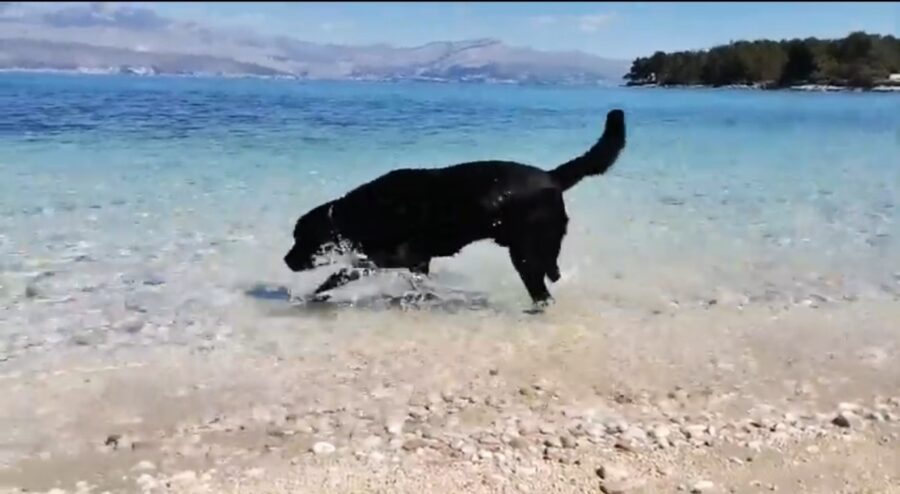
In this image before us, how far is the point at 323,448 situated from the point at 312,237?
9.94ft

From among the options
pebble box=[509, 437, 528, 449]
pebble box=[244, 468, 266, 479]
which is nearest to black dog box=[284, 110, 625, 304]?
pebble box=[509, 437, 528, 449]

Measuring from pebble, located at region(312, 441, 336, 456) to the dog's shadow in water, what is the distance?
2482 millimetres

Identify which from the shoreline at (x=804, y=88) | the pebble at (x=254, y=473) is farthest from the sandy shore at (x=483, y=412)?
the shoreline at (x=804, y=88)

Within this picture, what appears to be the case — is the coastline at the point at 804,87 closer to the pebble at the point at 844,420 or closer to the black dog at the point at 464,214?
the black dog at the point at 464,214

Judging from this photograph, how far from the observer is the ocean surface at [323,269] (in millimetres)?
6223

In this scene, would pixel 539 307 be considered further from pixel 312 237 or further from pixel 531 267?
pixel 312 237

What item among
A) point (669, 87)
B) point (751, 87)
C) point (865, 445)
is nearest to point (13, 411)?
point (865, 445)

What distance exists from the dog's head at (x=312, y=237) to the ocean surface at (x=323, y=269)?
29cm

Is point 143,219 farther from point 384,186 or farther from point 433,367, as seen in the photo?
point 433,367

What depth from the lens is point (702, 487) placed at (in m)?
3.52

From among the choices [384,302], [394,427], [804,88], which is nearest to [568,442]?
[394,427]

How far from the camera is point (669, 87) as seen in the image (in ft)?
332

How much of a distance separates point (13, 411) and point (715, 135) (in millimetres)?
→ 23913

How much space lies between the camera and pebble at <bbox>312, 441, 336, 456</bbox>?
3.88 metres
